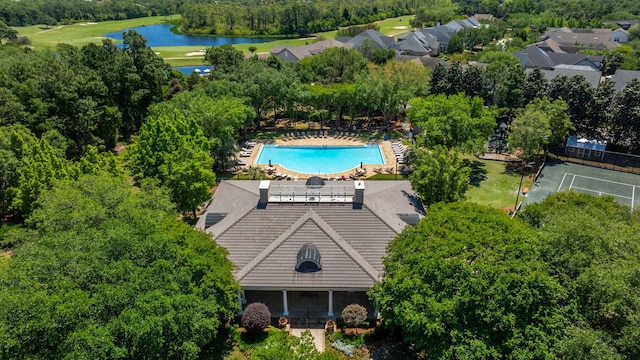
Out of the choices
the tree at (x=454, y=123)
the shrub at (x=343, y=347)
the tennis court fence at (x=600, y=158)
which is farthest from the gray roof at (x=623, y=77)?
the shrub at (x=343, y=347)

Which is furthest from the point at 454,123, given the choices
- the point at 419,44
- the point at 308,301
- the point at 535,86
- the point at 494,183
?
the point at 419,44

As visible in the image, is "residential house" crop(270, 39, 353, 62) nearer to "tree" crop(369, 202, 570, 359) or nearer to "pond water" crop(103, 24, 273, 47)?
"pond water" crop(103, 24, 273, 47)

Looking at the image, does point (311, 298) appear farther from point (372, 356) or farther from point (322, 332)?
point (372, 356)

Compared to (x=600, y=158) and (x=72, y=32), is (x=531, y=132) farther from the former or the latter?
(x=72, y=32)

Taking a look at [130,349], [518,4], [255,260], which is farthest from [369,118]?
[518,4]

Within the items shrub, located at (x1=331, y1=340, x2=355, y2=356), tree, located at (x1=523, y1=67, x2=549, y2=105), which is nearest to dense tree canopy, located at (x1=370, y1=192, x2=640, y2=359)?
shrub, located at (x1=331, y1=340, x2=355, y2=356)

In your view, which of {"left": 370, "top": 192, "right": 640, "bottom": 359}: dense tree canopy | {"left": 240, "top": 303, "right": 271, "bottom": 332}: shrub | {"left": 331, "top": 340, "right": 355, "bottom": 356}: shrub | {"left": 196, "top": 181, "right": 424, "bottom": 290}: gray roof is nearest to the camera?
{"left": 370, "top": 192, "right": 640, "bottom": 359}: dense tree canopy

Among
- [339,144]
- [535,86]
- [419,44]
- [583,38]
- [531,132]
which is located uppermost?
[583,38]
